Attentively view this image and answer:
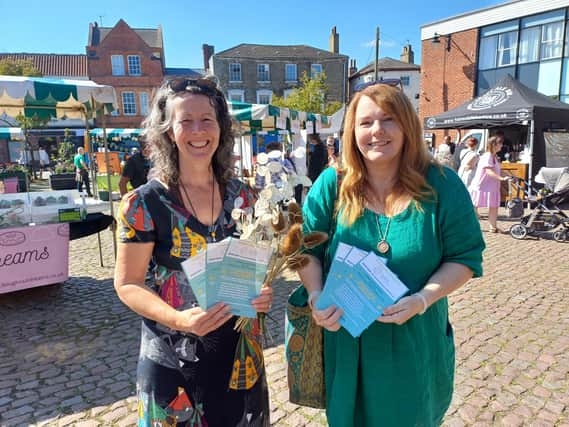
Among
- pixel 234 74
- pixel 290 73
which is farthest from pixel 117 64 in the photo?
pixel 290 73

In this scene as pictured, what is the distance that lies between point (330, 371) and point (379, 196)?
0.76 meters

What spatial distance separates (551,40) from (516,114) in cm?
1108

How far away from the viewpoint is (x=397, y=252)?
147cm

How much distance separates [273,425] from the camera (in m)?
2.65

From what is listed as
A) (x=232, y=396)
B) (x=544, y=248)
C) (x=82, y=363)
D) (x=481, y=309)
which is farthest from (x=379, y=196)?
(x=544, y=248)

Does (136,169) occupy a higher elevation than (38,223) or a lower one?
higher

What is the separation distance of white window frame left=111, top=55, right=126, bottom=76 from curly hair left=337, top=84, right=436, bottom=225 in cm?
4194

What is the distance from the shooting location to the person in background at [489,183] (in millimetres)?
7883

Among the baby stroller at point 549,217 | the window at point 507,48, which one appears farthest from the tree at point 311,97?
the baby stroller at point 549,217

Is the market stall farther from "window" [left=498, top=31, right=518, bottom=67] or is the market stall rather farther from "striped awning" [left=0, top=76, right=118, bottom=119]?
"window" [left=498, top=31, right=518, bottom=67]

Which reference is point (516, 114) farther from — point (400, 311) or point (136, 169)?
point (400, 311)

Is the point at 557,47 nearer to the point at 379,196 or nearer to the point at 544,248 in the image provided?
the point at 544,248

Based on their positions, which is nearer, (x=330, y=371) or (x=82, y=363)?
(x=330, y=371)

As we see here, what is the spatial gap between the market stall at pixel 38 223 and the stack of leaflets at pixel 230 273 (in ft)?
14.7
